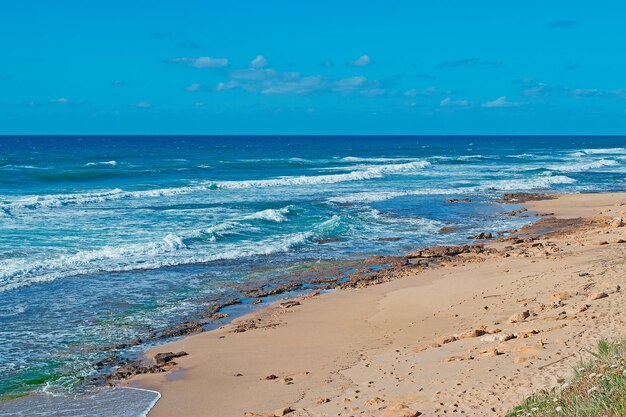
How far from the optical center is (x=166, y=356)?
11492 millimetres

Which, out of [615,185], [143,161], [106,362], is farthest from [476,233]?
[143,161]

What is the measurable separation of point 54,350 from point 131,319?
2183 mm

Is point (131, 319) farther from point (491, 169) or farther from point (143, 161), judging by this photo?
point (143, 161)

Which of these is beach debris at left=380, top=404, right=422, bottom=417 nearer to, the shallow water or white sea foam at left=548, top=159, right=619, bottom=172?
the shallow water

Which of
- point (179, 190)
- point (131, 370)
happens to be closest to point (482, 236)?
point (131, 370)

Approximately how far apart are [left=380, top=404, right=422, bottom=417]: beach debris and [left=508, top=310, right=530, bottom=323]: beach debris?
382cm

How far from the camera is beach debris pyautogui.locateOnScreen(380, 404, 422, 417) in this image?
784 cm

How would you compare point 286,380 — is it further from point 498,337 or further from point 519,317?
point 519,317

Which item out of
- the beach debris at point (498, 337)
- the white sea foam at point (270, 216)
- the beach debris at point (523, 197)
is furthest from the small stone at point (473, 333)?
the beach debris at point (523, 197)

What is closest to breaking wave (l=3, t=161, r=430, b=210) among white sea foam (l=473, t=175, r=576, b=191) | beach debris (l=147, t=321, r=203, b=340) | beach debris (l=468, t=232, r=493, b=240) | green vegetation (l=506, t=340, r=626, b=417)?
white sea foam (l=473, t=175, r=576, b=191)

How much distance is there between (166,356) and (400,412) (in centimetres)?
480

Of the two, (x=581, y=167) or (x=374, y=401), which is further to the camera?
(x=581, y=167)

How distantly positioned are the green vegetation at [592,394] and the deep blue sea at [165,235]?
674 centimetres

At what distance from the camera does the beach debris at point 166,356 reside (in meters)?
11.3
